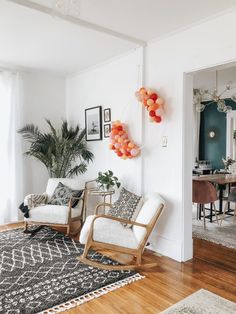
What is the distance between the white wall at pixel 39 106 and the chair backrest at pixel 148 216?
2549mm

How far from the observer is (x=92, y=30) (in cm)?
317

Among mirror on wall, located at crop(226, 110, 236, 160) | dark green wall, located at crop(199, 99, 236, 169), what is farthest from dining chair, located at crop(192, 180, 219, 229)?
dark green wall, located at crop(199, 99, 236, 169)

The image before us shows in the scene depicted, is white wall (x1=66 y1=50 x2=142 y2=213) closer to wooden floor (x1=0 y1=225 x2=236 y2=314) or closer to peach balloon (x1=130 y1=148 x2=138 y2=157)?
peach balloon (x1=130 y1=148 x2=138 y2=157)

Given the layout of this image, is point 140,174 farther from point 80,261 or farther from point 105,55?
point 105,55

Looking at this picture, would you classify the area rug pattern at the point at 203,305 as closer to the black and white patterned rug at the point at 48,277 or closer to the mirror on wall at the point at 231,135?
the black and white patterned rug at the point at 48,277

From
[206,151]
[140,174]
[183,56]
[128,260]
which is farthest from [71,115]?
[206,151]

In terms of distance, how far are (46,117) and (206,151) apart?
14.9ft

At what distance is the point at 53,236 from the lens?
4.00 meters

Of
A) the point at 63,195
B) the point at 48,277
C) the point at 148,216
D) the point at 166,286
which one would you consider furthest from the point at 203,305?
the point at 63,195

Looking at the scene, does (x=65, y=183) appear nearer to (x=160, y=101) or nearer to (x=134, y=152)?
(x=134, y=152)

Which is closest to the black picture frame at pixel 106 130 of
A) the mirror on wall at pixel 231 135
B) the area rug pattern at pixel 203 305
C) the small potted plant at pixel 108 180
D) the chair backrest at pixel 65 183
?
the small potted plant at pixel 108 180

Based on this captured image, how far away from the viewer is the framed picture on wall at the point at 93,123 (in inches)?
181

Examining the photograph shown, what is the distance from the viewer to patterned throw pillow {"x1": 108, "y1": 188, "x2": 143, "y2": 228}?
330cm

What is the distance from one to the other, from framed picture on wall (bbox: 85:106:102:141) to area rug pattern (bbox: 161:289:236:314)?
286 centimetres
